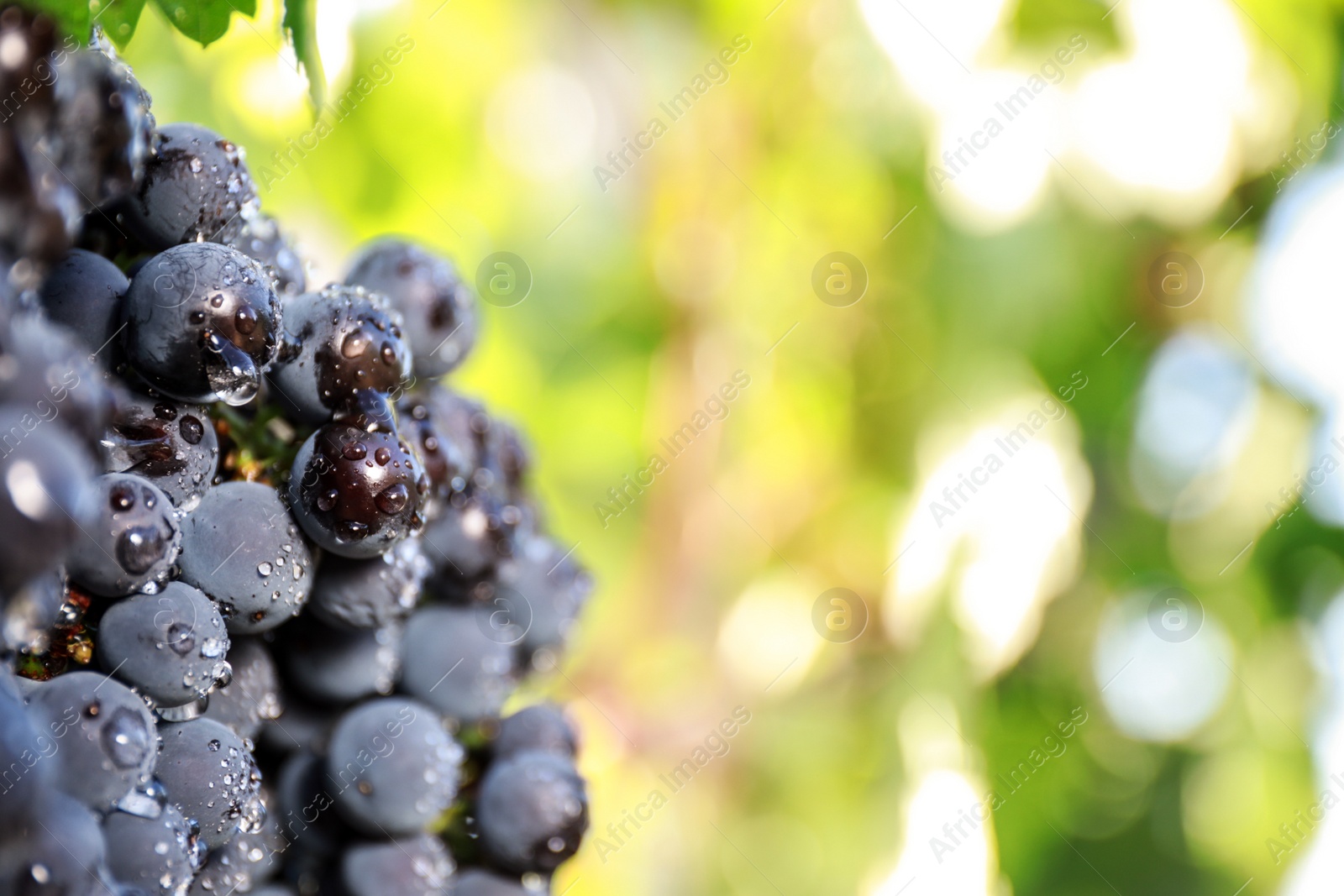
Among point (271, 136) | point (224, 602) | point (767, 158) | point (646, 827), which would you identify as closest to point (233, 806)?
point (224, 602)

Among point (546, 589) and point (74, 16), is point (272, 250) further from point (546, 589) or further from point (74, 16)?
point (546, 589)

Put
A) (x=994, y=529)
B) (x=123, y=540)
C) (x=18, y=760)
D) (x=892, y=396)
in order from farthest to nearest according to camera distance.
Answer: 1. (x=892, y=396)
2. (x=994, y=529)
3. (x=123, y=540)
4. (x=18, y=760)

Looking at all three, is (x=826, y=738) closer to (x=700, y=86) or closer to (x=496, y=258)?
(x=496, y=258)

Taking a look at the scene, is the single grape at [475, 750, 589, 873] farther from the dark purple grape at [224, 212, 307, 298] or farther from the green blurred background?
the green blurred background

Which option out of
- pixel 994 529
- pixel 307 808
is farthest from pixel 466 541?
pixel 994 529

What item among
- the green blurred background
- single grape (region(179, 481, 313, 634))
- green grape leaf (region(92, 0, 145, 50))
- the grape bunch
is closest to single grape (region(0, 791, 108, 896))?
the grape bunch

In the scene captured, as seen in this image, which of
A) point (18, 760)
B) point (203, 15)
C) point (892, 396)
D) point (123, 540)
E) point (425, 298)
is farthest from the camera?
point (892, 396)

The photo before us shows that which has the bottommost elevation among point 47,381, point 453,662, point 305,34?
point 453,662

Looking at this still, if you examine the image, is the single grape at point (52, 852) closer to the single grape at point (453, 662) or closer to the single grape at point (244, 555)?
the single grape at point (244, 555)
